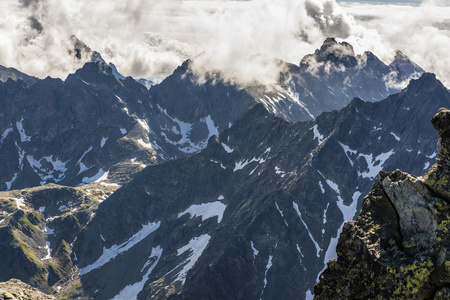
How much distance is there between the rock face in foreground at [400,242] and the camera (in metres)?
25.3

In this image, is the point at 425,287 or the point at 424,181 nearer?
the point at 425,287

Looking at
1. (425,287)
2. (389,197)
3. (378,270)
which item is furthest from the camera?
(389,197)

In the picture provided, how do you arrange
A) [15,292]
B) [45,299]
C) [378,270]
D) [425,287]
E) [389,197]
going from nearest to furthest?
[425,287] < [378,270] < [389,197] < [15,292] < [45,299]

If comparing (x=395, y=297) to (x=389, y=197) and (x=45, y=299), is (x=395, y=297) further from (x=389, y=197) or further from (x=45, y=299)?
(x=45, y=299)

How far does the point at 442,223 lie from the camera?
2622cm

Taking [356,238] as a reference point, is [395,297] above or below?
below

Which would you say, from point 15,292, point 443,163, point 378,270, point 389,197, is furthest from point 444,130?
point 15,292

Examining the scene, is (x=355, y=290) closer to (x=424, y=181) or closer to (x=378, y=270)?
(x=378, y=270)

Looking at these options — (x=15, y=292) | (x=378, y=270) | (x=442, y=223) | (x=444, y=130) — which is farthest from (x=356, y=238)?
(x=15, y=292)

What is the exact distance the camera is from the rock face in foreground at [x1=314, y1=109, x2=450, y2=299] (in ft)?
83.0

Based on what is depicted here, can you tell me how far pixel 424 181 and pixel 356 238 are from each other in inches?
197

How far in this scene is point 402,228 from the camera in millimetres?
27906

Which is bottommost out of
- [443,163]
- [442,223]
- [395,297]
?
[395,297]

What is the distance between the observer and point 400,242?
27625 mm
